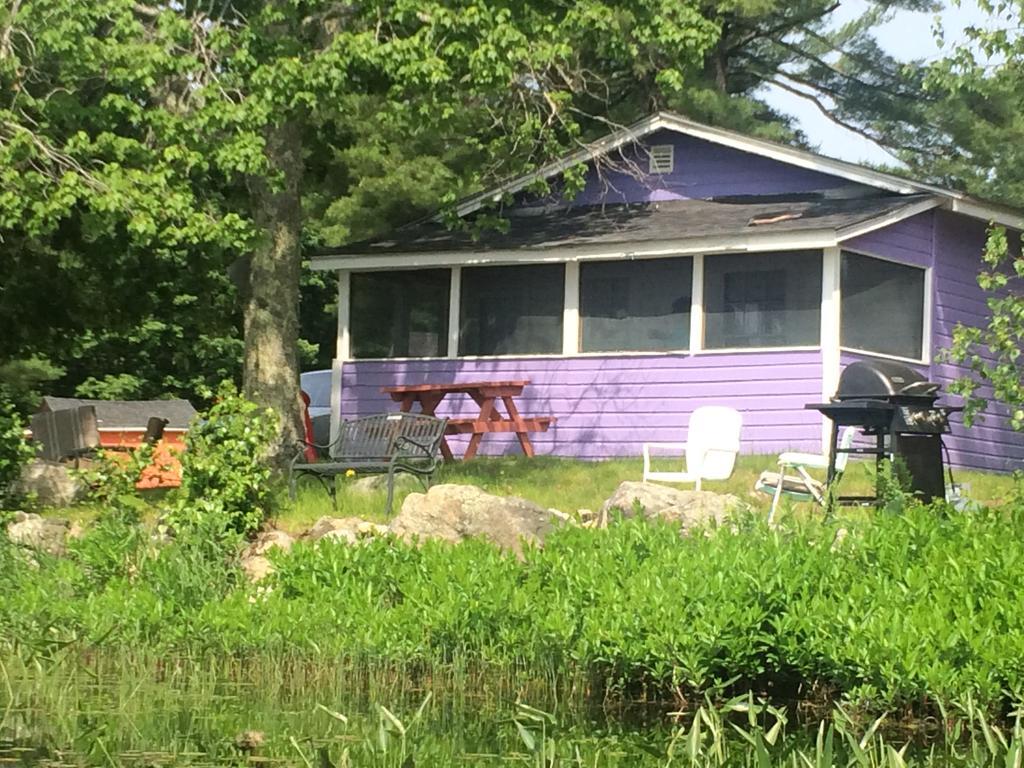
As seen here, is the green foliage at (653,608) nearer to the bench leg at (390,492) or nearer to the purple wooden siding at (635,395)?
the bench leg at (390,492)

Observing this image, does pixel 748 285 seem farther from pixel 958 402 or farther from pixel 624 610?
pixel 624 610

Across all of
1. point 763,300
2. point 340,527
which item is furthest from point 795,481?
point 763,300

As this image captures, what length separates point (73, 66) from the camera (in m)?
15.8

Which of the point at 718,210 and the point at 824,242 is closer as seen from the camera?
the point at 824,242

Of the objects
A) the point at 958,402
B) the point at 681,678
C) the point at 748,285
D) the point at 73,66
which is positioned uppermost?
the point at 73,66

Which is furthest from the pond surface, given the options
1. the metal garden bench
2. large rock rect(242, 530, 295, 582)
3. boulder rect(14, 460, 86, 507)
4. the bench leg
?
boulder rect(14, 460, 86, 507)

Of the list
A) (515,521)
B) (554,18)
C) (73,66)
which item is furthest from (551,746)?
(554,18)

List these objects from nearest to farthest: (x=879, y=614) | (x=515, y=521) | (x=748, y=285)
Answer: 1. (x=879, y=614)
2. (x=515, y=521)
3. (x=748, y=285)

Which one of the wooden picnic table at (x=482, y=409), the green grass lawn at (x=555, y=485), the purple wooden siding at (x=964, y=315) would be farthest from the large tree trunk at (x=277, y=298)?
the purple wooden siding at (x=964, y=315)

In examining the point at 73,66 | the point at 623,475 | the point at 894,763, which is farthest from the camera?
the point at 623,475

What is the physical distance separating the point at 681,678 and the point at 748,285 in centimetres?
1169

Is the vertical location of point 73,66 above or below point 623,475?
above

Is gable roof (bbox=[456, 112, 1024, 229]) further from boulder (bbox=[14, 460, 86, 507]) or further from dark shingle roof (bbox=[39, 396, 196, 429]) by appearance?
dark shingle roof (bbox=[39, 396, 196, 429])

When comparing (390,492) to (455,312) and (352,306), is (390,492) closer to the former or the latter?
(455,312)
